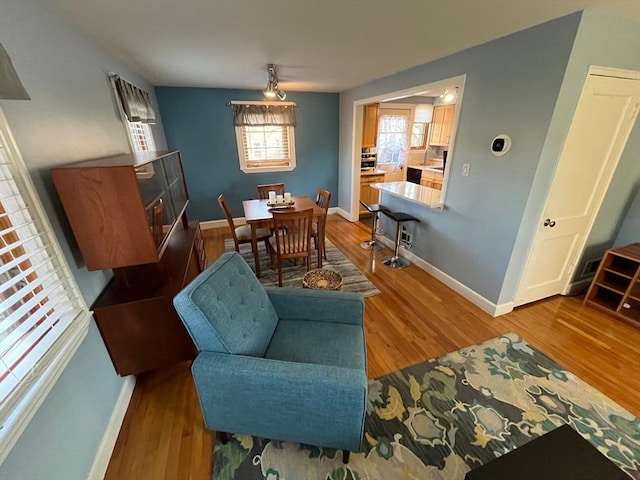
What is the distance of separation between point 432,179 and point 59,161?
17.6 feet

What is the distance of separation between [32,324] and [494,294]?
10.2 feet

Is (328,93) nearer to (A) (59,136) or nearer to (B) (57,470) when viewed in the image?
(A) (59,136)

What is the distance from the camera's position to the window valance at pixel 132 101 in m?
2.23

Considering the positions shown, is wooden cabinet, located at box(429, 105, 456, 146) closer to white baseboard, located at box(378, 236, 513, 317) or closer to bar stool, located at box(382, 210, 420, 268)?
bar stool, located at box(382, 210, 420, 268)

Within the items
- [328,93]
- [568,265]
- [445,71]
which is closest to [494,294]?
[568,265]

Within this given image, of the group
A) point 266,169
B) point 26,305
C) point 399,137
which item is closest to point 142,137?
point 266,169

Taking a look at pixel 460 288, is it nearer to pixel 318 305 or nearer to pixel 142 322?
pixel 318 305

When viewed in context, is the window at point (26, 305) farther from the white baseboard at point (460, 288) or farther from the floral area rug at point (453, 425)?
the white baseboard at point (460, 288)

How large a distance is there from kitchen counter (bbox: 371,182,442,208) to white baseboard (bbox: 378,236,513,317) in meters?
0.76

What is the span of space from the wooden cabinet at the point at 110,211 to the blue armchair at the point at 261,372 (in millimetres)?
458

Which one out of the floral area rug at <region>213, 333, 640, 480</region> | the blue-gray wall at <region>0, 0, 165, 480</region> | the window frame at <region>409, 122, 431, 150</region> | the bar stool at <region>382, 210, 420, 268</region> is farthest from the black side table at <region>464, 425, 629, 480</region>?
the window frame at <region>409, 122, 431, 150</region>

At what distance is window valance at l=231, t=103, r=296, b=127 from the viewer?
Result: 170 inches

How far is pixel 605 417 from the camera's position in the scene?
1551 millimetres

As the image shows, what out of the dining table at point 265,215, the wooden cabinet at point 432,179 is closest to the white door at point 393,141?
the wooden cabinet at point 432,179
